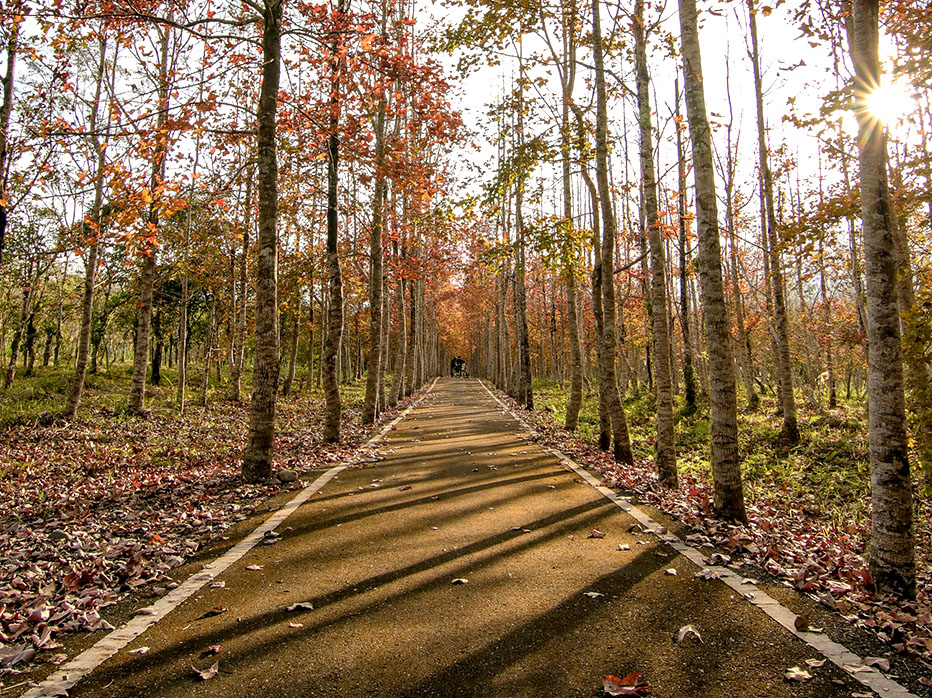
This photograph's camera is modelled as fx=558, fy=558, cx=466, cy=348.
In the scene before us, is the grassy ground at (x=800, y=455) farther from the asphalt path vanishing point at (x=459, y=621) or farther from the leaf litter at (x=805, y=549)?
the asphalt path vanishing point at (x=459, y=621)

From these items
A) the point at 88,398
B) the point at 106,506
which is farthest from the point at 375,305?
the point at 106,506

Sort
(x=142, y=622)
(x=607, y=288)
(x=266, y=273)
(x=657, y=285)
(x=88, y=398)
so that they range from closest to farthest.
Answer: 1. (x=142, y=622)
2. (x=657, y=285)
3. (x=266, y=273)
4. (x=607, y=288)
5. (x=88, y=398)

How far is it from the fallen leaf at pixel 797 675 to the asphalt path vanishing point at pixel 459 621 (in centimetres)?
4

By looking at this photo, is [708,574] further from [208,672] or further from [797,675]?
[208,672]

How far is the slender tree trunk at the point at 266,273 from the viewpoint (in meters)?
8.52

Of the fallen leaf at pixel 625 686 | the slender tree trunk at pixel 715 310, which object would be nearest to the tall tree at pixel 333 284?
the slender tree trunk at pixel 715 310

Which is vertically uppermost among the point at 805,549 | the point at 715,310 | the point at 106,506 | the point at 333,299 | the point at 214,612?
the point at 333,299

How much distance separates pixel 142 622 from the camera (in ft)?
12.6

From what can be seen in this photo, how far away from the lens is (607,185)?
35.0 ft

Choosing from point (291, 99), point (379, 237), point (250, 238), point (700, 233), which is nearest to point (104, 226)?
point (291, 99)

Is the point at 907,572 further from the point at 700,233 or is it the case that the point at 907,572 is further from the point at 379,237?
the point at 379,237

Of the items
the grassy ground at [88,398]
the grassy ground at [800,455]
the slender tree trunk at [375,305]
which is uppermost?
the slender tree trunk at [375,305]

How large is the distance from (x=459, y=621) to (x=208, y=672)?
5.16 feet

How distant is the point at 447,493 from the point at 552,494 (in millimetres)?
1483
